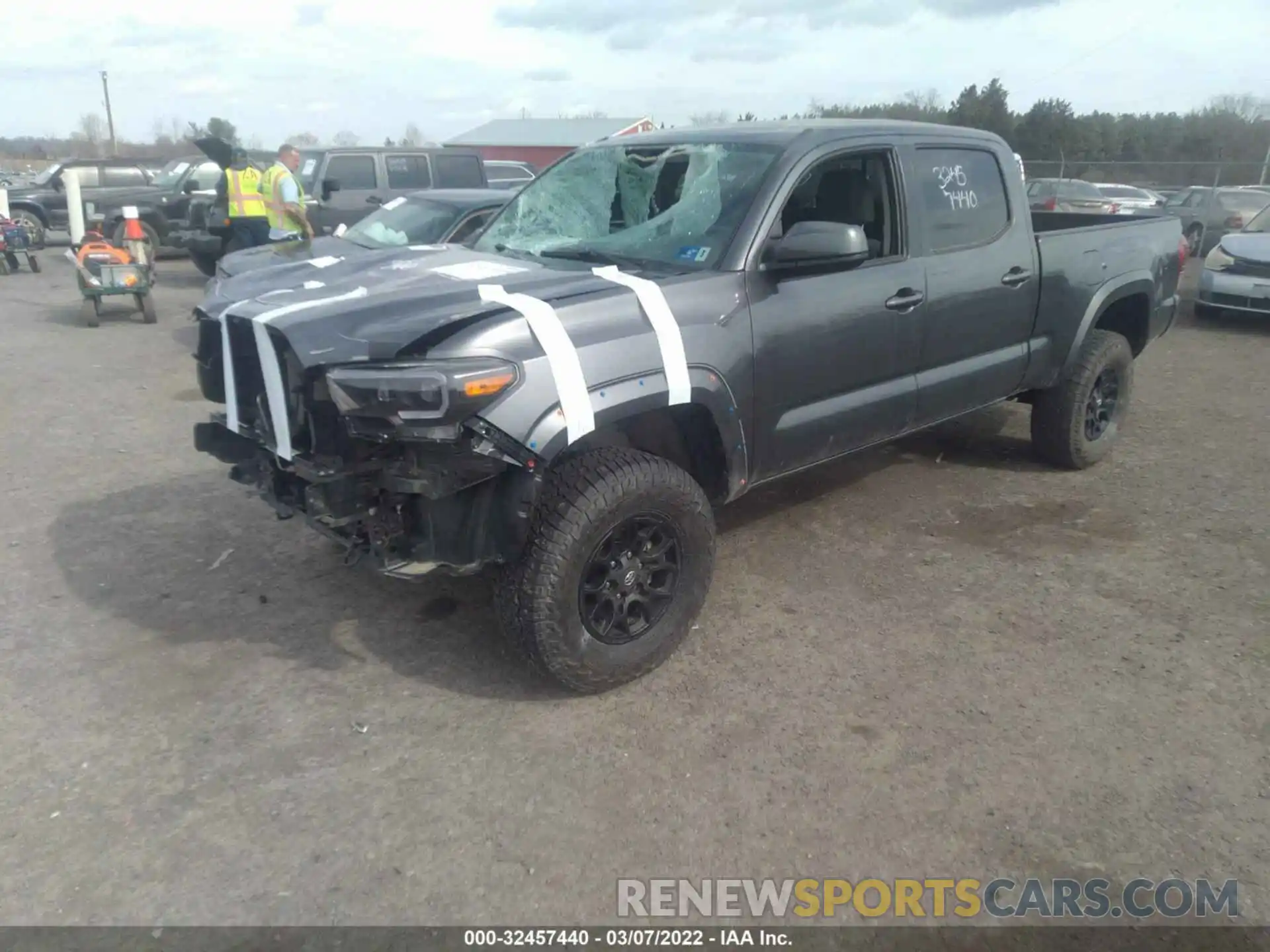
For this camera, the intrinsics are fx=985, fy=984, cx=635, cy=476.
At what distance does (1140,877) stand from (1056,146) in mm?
38167

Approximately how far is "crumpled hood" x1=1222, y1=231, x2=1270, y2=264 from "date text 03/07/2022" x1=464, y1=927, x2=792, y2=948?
1158cm

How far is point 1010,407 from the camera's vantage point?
7359 mm

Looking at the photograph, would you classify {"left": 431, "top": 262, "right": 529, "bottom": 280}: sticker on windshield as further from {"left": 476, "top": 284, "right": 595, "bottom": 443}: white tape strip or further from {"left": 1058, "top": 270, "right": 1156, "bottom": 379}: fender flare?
{"left": 1058, "top": 270, "right": 1156, "bottom": 379}: fender flare

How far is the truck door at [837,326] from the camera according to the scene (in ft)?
12.5

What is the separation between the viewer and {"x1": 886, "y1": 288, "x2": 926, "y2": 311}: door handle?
423cm

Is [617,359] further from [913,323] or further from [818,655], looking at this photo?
[913,323]

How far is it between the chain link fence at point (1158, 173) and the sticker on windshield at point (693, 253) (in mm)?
26620

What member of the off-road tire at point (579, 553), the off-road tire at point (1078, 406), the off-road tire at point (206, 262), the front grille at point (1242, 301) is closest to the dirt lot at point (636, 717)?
the off-road tire at point (579, 553)

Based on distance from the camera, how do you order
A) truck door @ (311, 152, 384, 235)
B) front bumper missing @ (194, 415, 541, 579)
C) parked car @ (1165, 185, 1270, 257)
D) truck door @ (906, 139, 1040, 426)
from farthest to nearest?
parked car @ (1165, 185, 1270, 257) < truck door @ (311, 152, 384, 235) < truck door @ (906, 139, 1040, 426) < front bumper missing @ (194, 415, 541, 579)

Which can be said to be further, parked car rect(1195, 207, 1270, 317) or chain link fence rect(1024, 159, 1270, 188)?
chain link fence rect(1024, 159, 1270, 188)

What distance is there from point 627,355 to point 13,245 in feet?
47.8

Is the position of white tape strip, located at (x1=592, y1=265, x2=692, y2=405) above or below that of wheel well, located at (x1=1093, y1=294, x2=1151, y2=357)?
above

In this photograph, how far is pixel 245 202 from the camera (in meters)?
10.7

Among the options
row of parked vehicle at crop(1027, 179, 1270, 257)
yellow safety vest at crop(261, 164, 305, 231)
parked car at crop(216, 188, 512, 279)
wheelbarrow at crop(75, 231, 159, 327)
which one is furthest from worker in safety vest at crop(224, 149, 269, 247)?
row of parked vehicle at crop(1027, 179, 1270, 257)
